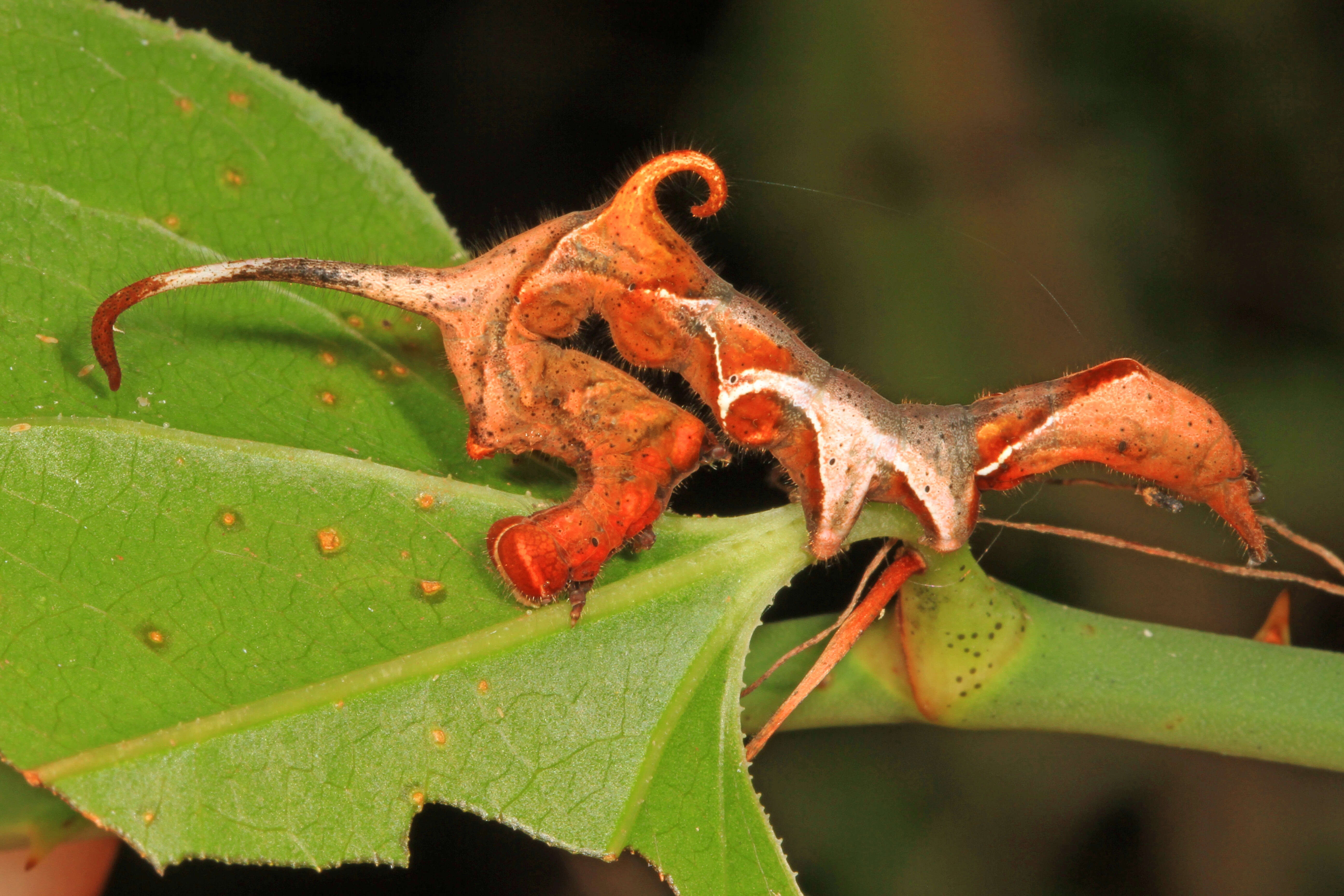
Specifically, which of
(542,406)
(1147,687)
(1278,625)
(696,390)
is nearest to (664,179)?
(696,390)

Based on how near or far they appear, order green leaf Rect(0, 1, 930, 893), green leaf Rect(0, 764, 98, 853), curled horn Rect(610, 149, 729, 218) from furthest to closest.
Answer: green leaf Rect(0, 764, 98, 853)
curled horn Rect(610, 149, 729, 218)
green leaf Rect(0, 1, 930, 893)

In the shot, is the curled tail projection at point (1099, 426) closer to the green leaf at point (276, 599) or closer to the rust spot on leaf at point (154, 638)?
the green leaf at point (276, 599)

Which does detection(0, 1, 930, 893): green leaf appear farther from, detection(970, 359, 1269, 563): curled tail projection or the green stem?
the green stem

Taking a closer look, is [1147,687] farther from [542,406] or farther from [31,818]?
[31,818]

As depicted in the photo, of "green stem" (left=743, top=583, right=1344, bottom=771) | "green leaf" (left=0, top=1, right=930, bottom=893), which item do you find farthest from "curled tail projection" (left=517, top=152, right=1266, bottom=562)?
"green stem" (left=743, top=583, right=1344, bottom=771)

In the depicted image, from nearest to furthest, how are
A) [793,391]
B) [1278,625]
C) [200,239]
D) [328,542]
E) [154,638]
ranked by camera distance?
[154,638], [328,542], [793,391], [200,239], [1278,625]

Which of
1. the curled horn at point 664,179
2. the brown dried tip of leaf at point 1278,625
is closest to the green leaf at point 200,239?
the curled horn at point 664,179
